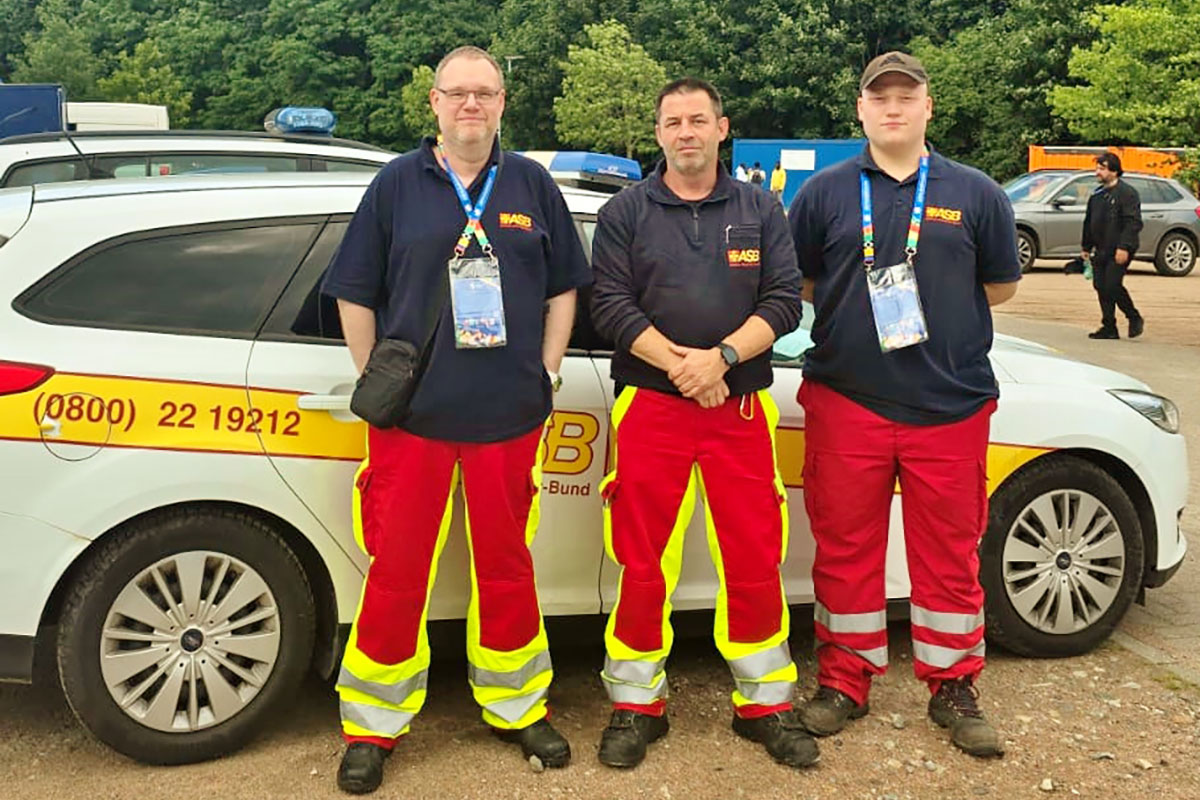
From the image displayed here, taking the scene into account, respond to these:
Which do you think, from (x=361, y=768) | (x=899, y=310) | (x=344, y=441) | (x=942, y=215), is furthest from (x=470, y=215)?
(x=361, y=768)

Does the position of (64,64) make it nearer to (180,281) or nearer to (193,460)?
(180,281)

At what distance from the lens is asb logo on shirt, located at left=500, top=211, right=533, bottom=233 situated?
335cm

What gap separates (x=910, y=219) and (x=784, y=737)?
156cm

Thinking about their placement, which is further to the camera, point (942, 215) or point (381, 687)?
point (942, 215)

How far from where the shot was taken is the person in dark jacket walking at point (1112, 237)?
498 inches

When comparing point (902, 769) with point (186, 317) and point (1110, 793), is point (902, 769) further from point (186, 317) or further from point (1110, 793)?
point (186, 317)

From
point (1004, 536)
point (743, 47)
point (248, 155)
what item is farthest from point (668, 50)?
point (1004, 536)

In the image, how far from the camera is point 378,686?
3.46 metres

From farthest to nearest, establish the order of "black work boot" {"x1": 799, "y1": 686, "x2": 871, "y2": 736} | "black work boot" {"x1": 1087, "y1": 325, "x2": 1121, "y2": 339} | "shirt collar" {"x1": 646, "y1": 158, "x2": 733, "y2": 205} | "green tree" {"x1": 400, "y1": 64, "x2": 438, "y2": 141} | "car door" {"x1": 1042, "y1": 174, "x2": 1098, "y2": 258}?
"green tree" {"x1": 400, "y1": 64, "x2": 438, "y2": 141}, "car door" {"x1": 1042, "y1": 174, "x2": 1098, "y2": 258}, "black work boot" {"x1": 1087, "y1": 325, "x2": 1121, "y2": 339}, "black work boot" {"x1": 799, "y1": 686, "x2": 871, "y2": 736}, "shirt collar" {"x1": 646, "y1": 158, "x2": 733, "y2": 205}

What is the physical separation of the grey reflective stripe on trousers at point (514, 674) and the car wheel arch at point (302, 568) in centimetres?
42

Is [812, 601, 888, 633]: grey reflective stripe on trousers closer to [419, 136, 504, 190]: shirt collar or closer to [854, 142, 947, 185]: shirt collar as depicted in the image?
[854, 142, 947, 185]: shirt collar

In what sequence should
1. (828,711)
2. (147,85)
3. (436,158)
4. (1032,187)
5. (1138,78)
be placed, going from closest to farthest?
(436,158) → (828,711) → (1032,187) → (1138,78) → (147,85)

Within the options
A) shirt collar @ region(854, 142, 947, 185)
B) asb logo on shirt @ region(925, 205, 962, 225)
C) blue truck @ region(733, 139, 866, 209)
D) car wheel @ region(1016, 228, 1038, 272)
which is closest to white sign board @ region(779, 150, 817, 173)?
blue truck @ region(733, 139, 866, 209)

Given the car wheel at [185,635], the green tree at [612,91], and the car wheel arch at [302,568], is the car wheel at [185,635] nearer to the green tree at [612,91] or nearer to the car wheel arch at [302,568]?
the car wheel arch at [302,568]
